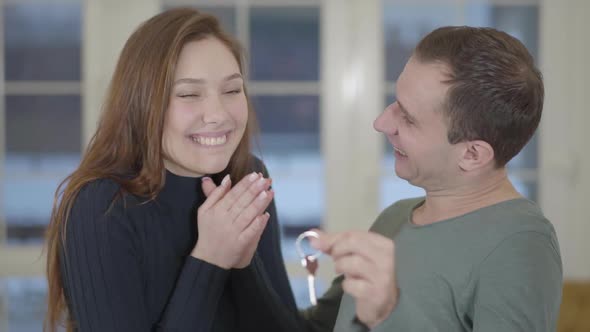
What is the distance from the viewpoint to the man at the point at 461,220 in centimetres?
120

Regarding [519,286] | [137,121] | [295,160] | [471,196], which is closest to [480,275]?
[519,286]

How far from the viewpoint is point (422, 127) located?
4.46ft

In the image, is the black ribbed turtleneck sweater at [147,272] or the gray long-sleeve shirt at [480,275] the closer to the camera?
the gray long-sleeve shirt at [480,275]

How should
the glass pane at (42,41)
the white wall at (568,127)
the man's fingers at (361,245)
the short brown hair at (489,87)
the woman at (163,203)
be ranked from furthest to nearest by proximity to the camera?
the glass pane at (42,41) → the white wall at (568,127) → the woman at (163,203) → the short brown hair at (489,87) → the man's fingers at (361,245)

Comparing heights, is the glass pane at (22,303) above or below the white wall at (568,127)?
below

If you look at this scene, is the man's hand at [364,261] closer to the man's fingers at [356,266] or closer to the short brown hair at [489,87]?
the man's fingers at [356,266]

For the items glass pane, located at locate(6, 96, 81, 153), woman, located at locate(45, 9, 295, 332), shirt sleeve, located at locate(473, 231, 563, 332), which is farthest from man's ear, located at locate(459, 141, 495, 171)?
glass pane, located at locate(6, 96, 81, 153)

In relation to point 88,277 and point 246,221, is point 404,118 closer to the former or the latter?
point 246,221

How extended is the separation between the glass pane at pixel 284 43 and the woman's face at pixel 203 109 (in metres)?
2.09

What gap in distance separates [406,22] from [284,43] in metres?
0.55

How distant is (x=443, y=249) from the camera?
52.5 inches

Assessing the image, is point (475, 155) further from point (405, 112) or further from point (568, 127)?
point (568, 127)

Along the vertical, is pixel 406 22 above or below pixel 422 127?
above

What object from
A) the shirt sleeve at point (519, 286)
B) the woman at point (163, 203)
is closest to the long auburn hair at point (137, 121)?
the woman at point (163, 203)
